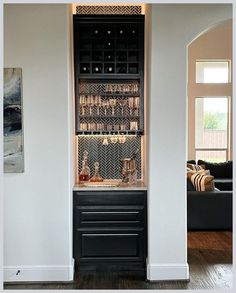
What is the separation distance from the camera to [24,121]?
4.13m

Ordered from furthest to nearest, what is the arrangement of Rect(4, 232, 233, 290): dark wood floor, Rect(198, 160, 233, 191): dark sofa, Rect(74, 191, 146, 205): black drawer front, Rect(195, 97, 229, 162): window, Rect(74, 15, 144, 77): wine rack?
Rect(195, 97, 229, 162): window → Rect(198, 160, 233, 191): dark sofa → Rect(74, 15, 144, 77): wine rack → Rect(74, 191, 146, 205): black drawer front → Rect(4, 232, 233, 290): dark wood floor

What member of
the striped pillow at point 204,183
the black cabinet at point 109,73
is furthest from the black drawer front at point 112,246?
the striped pillow at point 204,183

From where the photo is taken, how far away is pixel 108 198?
4375 mm

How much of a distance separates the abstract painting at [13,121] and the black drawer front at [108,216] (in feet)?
2.80

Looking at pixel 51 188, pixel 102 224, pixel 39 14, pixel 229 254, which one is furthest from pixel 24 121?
pixel 229 254

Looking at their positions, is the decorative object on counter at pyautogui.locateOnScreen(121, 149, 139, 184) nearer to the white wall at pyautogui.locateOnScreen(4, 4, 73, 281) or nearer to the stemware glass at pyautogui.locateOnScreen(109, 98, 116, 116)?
the stemware glass at pyautogui.locateOnScreen(109, 98, 116, 116)

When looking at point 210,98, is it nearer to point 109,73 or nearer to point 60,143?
point 109,73

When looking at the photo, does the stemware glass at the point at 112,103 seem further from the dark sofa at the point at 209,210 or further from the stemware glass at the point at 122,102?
the dark sofa at the point at 209,210

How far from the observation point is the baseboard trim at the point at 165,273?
4.18m

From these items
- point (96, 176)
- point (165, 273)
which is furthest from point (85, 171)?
point (165, 273)

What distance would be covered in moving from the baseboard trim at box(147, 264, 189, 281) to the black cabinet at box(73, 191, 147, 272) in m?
0.21

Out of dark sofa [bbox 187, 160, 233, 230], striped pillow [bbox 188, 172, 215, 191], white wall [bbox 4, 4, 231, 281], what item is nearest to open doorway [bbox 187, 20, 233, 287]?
striped pillow [bbox 188, 172, 215, 191]

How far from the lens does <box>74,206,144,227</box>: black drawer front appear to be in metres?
4.38

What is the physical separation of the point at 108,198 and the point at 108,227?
A: 0.32 metres
